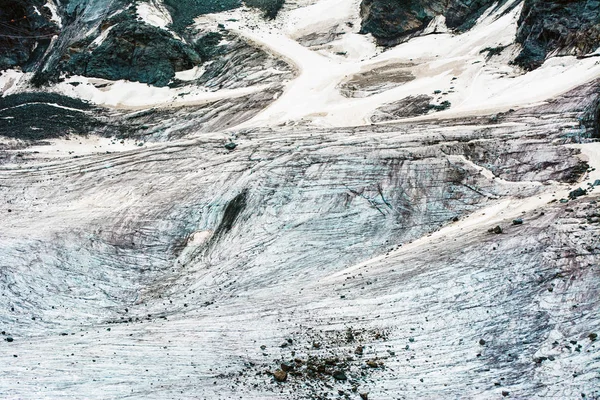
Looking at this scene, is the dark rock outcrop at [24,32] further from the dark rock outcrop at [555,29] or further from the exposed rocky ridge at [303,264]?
the dark rock outcrop at [555,29]

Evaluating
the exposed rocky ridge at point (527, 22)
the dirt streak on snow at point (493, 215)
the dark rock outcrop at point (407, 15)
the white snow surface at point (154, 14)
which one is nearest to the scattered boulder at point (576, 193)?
the dirt streak on snow at point (493, 215)

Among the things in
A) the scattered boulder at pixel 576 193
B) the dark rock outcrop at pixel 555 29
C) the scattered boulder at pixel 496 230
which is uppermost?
the dark rock outcrop at pixel 555 29

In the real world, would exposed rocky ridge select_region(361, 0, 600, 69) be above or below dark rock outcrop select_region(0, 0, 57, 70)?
below

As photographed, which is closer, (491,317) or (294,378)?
(294,378)

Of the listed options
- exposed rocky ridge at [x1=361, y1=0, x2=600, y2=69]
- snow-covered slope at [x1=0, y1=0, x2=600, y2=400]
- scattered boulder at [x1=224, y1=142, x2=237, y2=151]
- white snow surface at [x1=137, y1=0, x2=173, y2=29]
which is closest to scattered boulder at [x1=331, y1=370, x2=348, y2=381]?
snow-covered slope at [x1=0, y1=0, x2=600, y2=400]

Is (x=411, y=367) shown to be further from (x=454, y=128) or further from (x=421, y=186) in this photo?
(x=454, y=128)

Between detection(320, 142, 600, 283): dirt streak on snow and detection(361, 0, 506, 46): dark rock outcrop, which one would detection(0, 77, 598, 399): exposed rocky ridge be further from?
detection(361, 0, 506, 46): dark rock outcrop

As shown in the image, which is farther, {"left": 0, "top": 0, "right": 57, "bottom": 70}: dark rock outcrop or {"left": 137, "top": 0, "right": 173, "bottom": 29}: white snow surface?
{"left": 0, "top": 0, "right": 57, "bottom": 70}: dark rock outcrop

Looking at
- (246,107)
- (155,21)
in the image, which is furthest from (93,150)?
(155,21)
